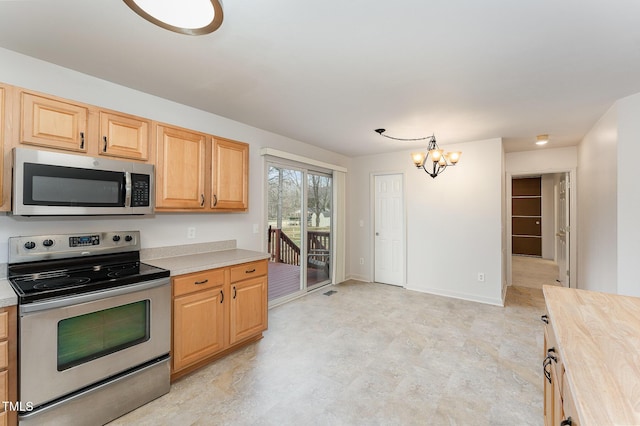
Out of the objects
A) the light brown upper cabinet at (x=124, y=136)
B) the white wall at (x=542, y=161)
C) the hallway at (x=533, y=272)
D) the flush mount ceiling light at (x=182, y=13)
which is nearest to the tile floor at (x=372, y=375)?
the light brown upper cabinet at (x=124, y=136)

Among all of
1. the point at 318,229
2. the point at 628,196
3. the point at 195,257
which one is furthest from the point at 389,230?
the point at 195,257

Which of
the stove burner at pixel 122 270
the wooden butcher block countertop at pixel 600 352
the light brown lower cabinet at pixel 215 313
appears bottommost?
the light brown lower cabinet at pixel 215 313

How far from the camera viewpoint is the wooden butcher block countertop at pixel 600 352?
→ 2.30ft

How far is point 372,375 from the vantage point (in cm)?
233

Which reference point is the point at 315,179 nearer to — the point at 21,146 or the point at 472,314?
the point at 472,314

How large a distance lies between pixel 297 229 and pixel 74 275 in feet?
9.24

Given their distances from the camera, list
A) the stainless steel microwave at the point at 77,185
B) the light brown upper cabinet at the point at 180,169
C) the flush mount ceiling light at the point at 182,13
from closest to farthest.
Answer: the flush mount ceiling light at the point at 182,13 < the stainless steel microwave at the point at 77,185 < the light brown upper cabinet at the point at 180,169

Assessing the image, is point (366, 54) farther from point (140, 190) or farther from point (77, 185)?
point (77, 185)

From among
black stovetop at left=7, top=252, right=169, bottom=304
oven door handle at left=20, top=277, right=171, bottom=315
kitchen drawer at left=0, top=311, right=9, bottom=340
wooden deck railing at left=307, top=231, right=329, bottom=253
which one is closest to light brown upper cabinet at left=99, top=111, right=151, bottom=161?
black stovetop at left=7, top=252, right=169, bottom=304

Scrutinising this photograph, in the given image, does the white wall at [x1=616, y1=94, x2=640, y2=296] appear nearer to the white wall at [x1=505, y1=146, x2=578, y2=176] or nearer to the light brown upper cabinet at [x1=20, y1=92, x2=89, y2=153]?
the white wall at [x1=505, y1=146, x2=578, y2=176]

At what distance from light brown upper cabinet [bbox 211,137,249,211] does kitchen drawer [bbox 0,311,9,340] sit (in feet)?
5.19

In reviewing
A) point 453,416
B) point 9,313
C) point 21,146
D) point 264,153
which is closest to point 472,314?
point 453,416

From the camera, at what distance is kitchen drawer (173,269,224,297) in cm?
221

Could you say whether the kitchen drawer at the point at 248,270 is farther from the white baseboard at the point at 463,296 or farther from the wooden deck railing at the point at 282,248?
the white baseboard at the point at 463,296
